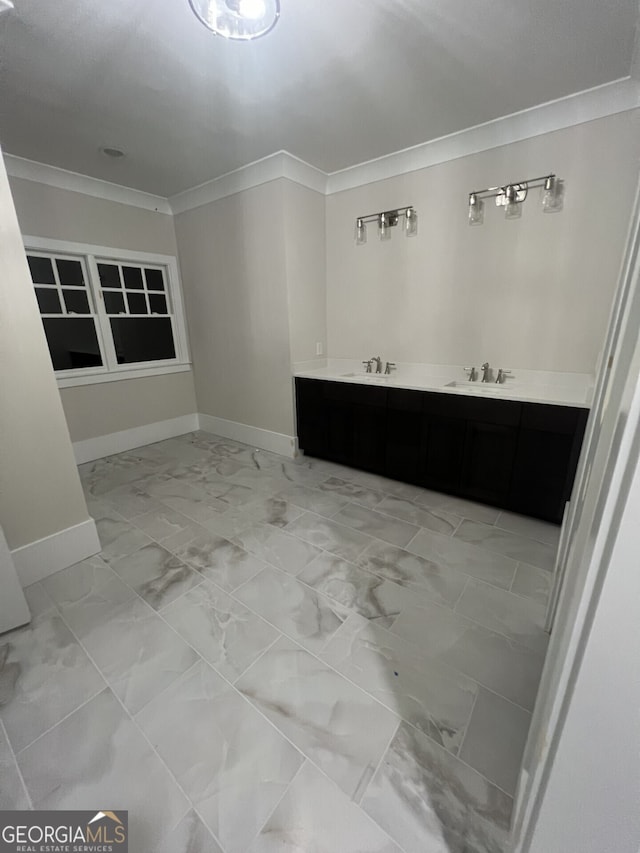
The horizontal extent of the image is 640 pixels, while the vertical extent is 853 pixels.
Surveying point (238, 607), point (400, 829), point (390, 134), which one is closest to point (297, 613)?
point (238, 607)

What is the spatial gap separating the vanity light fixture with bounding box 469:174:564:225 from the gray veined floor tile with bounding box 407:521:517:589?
2316 millimetres

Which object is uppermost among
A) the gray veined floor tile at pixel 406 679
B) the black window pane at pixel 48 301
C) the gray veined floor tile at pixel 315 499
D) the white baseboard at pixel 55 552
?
the black window pane at pixel 48 301

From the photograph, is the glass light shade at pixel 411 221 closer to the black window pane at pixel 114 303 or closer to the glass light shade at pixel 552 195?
the glass light shade at pixel 552 195

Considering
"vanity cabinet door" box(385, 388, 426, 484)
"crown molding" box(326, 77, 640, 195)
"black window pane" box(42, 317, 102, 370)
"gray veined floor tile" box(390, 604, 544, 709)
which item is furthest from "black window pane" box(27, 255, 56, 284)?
"gray veined floor tile" box(390, 604, 544, 709)

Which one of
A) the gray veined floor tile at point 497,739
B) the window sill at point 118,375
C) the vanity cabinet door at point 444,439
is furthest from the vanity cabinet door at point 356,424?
the window sill at point 118,375

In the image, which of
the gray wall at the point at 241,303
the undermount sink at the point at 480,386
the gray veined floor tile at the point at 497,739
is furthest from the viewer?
the gray wall at the point at 241,303

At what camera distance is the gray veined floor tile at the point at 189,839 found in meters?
0.91

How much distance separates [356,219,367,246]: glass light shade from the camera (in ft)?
10.2

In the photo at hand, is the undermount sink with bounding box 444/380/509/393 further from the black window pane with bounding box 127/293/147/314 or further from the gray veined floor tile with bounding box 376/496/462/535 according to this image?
the black window pane with bounding box 127/293/147/314

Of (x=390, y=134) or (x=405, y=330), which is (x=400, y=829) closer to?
(x=405, y=330)

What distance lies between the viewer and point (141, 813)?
98cm

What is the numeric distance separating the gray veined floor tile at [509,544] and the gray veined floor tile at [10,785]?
2.18 meters

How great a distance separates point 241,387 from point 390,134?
257 centimetres

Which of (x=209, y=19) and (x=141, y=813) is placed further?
(x=209, y=19)
